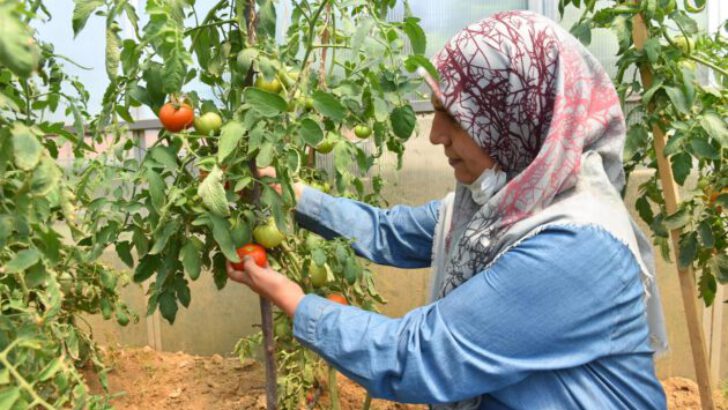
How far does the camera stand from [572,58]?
4.22 feet

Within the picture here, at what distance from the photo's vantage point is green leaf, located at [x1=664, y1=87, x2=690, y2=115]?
5.13 ft

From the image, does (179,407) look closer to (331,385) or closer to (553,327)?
(331,385)

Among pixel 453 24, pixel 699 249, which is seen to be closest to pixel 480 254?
pixel 699 249

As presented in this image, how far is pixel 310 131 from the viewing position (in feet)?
3.78

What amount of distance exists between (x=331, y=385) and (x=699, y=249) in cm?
107

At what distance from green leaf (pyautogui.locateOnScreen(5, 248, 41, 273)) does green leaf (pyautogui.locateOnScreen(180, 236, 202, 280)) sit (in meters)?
0.25

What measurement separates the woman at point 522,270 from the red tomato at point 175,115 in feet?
0.86

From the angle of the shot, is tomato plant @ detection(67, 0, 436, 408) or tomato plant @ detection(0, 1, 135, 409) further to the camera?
tomato plant @ detection(67, 0, 436, 408)

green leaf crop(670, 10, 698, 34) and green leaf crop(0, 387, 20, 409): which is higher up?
green leaf crop(670, 10, 698, 34)

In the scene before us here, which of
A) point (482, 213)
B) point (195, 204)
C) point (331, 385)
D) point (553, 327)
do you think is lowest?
point (331, 385)

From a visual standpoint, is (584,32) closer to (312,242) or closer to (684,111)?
(684,111)

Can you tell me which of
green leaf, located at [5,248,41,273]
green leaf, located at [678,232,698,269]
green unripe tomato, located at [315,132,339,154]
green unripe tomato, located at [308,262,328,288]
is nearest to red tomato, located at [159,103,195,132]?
green leaf, located at [5,248,41,273]

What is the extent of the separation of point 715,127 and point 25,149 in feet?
4.53

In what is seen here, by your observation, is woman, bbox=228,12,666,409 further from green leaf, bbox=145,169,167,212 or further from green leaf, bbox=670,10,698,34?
green leaf, bbox=670,10,698,34
